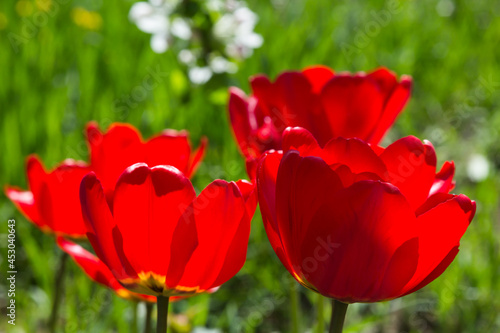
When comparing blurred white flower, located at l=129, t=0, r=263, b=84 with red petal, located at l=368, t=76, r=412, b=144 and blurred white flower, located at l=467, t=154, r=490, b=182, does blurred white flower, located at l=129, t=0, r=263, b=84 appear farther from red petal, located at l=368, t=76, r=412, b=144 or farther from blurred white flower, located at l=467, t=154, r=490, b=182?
blurred white flower, located at l=467, t=154, r=490, b=182

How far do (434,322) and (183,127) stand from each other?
31.3 inches

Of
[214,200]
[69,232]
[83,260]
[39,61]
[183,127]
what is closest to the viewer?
[214,200]

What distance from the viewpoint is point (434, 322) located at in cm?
155

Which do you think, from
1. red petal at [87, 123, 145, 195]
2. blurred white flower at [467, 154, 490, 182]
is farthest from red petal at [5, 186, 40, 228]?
blurred white flower at [467, 154, 490, 182]

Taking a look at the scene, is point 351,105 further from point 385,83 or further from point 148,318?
point 148,318

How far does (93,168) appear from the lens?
75 cm

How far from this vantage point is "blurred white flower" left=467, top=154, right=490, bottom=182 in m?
2.05

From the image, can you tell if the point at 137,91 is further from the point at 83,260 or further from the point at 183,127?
the point at 83,260

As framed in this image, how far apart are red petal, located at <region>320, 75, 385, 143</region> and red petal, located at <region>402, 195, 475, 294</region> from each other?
28 cm

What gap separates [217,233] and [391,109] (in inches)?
14.1

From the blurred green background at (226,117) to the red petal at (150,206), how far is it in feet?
1.66

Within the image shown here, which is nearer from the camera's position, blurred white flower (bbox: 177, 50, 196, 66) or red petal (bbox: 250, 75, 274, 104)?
red petal (bbox: 250, 75, 274, 104)

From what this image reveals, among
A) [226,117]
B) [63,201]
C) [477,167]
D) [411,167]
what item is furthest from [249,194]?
[477,167]

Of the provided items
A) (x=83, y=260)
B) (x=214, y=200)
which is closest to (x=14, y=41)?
(x=83, y=260)
